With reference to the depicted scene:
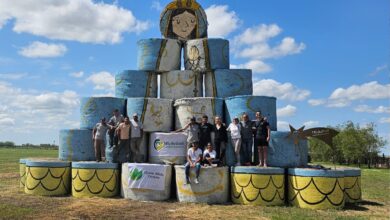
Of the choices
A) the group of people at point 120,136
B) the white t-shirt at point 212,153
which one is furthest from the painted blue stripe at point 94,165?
the white t-shirt at point 212,153

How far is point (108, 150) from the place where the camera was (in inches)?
513

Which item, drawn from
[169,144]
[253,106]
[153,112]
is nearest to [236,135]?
[253,106]

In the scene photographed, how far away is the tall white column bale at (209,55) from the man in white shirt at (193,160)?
359cm

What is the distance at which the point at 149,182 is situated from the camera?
467 inches

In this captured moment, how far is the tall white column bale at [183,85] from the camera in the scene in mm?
14094

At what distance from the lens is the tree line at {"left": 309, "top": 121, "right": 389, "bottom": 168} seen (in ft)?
148

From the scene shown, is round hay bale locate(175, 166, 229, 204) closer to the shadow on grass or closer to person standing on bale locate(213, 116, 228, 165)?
person standing on bale locate(213, 116, 228, 165)

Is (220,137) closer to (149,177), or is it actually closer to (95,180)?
(149,177)

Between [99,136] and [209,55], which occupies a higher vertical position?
[209,55]

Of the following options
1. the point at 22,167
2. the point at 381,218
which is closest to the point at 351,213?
the point at 381,218

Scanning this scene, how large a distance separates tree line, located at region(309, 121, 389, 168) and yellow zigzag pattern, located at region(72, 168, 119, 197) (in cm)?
3470

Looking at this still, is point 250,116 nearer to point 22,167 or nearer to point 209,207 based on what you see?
point 209,207

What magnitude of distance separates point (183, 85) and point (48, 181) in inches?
218

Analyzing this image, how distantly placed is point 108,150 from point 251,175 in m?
4.86
